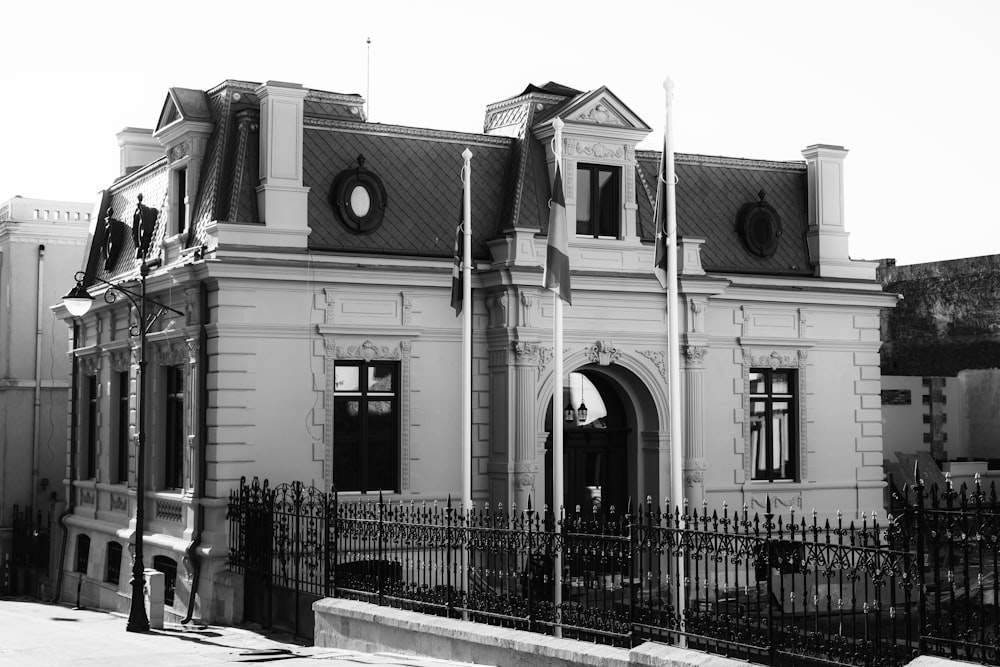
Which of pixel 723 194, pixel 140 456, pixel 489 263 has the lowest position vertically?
pixel 140 456

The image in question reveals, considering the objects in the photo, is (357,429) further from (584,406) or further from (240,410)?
(584,406)

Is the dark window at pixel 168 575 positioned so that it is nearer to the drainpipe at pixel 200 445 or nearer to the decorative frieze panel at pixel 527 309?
the drainpipe at pixel 200 445

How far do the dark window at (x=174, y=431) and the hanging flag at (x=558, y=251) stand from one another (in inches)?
349

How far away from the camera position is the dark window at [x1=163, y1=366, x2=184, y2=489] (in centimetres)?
2544

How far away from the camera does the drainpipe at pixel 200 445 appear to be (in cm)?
2327

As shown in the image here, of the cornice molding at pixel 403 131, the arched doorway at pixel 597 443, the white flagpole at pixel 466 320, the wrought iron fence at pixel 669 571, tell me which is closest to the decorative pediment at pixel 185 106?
the cornice molding at pixel 403 131

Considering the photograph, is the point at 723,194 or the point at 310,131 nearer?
the point at 310,131

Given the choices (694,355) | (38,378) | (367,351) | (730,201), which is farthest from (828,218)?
(38,378)

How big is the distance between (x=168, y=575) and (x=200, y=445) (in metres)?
3.55

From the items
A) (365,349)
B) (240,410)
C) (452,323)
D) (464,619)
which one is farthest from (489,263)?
(464,619)

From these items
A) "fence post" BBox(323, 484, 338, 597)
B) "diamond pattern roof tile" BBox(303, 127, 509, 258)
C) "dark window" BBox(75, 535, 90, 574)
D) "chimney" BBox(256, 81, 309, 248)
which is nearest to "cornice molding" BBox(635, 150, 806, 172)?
"diamond pattern roof tile" BBox(303, 127, 509, 258)

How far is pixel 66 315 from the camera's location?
31.6 metres

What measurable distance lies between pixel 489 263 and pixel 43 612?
13056 millimetres

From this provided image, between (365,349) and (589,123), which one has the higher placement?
(589,123)
